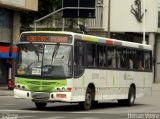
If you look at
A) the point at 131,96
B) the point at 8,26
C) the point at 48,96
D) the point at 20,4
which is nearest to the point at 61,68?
the point at 48,96

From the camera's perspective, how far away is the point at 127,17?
75.5 metres

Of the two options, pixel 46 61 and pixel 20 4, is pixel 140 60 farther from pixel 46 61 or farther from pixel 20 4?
pixel 20 4

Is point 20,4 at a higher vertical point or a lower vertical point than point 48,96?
higher

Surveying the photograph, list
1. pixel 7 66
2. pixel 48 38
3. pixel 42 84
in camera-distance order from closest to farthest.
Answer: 1. pixel 42 84
2. pixel 48 38
3. pixel 7 66

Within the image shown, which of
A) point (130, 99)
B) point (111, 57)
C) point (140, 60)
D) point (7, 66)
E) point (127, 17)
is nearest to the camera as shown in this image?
point (111, 57)

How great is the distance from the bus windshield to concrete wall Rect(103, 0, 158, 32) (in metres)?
53.2

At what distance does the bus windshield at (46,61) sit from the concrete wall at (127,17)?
53246 millimetres

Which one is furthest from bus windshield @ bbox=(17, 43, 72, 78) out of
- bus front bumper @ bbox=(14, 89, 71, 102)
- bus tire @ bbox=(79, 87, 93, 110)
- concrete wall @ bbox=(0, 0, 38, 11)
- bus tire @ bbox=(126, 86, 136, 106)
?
concrete wall @ bbox=(0, 0, 38, 11)

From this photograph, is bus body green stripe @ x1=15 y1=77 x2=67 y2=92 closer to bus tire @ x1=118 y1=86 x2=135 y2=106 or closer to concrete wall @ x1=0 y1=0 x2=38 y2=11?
bus tire @ x1=118 y1=86 x2=135 y2=106

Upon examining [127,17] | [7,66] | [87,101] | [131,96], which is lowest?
[131,96]

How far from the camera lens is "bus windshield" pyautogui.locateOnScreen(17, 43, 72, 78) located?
71.6 ft

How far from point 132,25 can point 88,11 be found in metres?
26.9

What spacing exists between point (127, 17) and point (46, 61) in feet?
178

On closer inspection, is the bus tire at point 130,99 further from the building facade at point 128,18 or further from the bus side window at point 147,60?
the building facade at point 128,18
